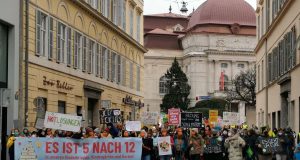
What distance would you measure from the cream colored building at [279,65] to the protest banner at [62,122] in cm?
1560

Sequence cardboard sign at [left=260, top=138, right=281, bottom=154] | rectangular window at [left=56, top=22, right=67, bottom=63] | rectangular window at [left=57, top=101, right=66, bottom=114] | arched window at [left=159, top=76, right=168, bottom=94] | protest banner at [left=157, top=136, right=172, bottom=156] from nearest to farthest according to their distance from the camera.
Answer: cardboard sign at [left=260, top=138, right=281, bottom=154], protest banner at [left=157, top=136, right=172, bottom=156], rectangular window at [left=56, top=22, right=67, bottom=63], rectangular window at [left=57, top=101, right=66, bottom=114], arched window at [left=159, top=76, right=168, bottom=94]

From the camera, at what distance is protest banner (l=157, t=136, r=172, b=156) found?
26938 mm

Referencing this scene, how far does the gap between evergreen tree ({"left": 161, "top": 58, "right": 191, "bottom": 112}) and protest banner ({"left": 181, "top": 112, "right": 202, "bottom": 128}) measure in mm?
76879

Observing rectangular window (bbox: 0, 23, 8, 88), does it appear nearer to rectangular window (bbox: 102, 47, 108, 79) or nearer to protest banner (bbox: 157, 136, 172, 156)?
protest banner (bbox: 157, 136, 172, 156)

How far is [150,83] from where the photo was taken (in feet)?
420

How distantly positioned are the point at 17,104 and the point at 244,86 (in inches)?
2632

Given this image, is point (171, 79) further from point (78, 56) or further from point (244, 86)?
point (78, 56)

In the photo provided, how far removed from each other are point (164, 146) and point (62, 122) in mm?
6226

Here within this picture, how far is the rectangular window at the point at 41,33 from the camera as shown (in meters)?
31.8

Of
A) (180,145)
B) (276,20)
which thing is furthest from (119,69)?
(180,145)

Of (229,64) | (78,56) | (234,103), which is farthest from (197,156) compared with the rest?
(229,64)

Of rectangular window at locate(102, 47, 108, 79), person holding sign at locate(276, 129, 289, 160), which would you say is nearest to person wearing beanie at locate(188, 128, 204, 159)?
person holding sign at locate(276, 129, 289, 160)

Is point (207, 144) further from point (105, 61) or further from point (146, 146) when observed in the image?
point (105, 61)

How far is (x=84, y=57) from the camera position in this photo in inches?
1619
